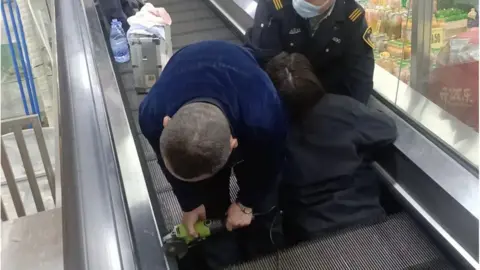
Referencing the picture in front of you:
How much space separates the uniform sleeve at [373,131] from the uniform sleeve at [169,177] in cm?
72

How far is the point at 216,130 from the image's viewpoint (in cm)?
153

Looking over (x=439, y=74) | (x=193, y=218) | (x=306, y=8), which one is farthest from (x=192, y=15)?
(x=193, y=218)

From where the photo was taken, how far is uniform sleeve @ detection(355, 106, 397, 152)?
2.20m

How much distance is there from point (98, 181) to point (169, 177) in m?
0.46

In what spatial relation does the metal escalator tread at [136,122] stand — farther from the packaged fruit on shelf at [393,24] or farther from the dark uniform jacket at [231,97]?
the packaged fruit on shelf at [393,24]

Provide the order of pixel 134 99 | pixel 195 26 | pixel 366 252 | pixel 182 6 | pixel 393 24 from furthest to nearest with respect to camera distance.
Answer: pixel 182 6 < pixel 195 26 < pixel 134 99 < pixel 393 24 < pixel 366 252

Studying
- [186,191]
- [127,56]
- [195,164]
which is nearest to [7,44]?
[127,56]

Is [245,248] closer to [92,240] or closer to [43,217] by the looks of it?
[92,240]

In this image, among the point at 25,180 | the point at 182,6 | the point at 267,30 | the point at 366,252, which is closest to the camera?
the point at 366,252

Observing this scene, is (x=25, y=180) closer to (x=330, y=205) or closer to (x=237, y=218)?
(x=237, y=218)

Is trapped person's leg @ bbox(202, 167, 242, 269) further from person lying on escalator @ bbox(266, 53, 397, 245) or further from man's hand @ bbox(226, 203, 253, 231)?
person lying on escalator @ bbox(266, 53, 397, 245)

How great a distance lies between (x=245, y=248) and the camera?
2242 millimetres

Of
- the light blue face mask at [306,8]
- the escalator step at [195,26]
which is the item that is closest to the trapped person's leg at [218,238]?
the light blue face mask at [306,8]

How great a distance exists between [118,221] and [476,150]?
143 cm
